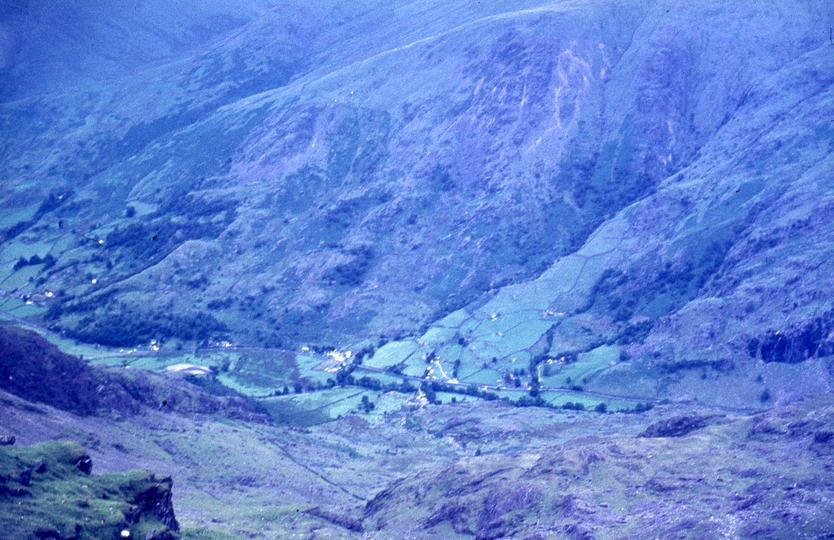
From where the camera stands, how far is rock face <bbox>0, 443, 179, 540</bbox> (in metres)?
64.0

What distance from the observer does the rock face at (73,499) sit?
64.0 metres

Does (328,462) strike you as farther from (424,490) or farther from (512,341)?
(512,341)

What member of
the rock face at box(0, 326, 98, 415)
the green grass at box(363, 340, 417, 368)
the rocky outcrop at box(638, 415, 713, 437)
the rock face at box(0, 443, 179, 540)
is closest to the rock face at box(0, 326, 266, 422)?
the rock face at box(0, 326, 98, 415)

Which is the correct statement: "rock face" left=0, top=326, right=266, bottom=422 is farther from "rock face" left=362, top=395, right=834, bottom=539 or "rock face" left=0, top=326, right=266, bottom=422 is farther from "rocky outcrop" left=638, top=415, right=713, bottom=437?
"rocky outcrop" left=638, top=415, right=713, bottom=437

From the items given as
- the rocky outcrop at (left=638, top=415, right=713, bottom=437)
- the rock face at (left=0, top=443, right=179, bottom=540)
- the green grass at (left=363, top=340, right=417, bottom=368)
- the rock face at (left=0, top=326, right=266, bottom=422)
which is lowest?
the green grass at (left=363, top=340, right=417, bottom=368)

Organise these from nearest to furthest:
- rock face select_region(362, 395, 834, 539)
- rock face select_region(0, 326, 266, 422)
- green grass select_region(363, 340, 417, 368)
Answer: rock face select_region(362, 395, 834, 539) → rock face select_region(0, 326, 266, 422) → green grass select_region(363, 340, 417, 368)

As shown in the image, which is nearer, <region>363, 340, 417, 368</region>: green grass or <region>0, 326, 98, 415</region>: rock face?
<region>0, 326, 98, 415</region>: rock face

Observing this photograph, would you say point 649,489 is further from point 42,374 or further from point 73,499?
point 42,374

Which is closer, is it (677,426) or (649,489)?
(649,489)

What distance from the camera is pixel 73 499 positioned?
69062 millimetres

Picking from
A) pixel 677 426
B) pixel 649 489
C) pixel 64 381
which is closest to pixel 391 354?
pixel 677 426

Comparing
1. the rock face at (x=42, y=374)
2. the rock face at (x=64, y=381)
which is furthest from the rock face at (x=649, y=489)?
the rock face at (x=42, y=374)

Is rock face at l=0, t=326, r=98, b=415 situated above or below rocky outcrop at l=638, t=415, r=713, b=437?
above

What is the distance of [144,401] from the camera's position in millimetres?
123750
